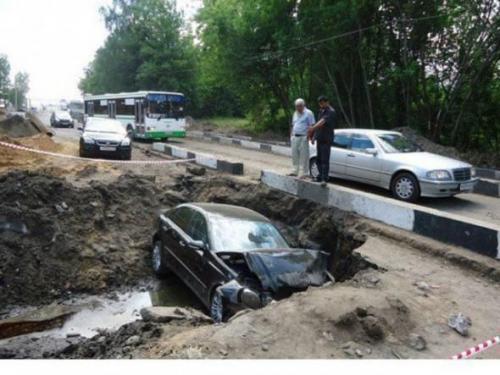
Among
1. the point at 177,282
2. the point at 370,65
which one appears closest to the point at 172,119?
the point at 370,65

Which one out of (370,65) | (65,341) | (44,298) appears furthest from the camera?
(370,65)

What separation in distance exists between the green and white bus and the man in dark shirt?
1587 cm

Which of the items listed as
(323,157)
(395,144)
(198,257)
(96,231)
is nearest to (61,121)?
(96,231)

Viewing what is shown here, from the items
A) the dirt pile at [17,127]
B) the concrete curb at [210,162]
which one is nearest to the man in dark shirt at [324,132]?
the concrete curb at [210,162]

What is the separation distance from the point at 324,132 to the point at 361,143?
201 centimetres

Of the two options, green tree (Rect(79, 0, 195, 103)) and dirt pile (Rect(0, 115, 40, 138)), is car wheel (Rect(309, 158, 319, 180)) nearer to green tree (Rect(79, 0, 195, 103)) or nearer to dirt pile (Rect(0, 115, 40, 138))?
dirt pile (Rect(0, 115, 40, 138))

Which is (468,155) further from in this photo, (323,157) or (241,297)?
(241,297)

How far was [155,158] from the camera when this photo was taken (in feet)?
62.2

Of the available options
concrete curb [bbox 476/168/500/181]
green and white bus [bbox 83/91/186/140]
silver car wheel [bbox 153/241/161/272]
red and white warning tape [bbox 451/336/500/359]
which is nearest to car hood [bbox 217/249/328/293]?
red and white warning tape [bbox 451/336/500/359]

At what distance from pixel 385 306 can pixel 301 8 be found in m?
19.6

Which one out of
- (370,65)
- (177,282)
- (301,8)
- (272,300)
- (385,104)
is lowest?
(177,282)

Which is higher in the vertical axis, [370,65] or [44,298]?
[370,65]

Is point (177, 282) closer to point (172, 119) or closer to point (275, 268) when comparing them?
point (275, 268)

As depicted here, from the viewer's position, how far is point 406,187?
35.6 feet
